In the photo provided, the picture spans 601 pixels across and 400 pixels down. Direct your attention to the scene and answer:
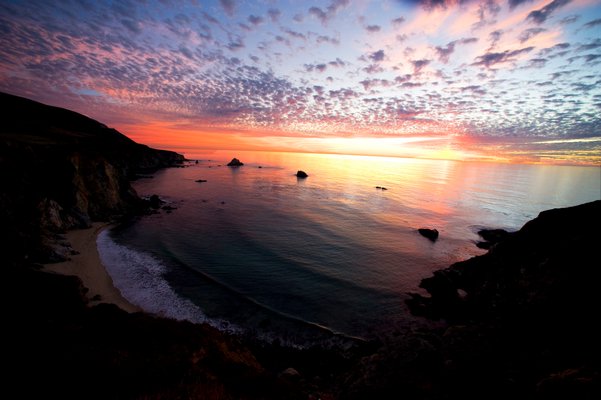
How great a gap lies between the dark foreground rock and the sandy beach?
1734 cm

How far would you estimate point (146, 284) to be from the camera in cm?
2011

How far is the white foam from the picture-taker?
1698 centimetres

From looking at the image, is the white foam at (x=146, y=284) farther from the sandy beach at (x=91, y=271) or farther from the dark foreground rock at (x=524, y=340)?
the dark foreground rock at (x=524, y=340)

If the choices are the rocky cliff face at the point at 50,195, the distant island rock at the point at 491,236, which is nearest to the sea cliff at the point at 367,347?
the rocky cliff face at the point at 50,195

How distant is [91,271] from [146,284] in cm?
524

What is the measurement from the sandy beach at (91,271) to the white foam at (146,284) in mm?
465

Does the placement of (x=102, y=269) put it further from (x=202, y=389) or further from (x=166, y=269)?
(x=202, y=389)

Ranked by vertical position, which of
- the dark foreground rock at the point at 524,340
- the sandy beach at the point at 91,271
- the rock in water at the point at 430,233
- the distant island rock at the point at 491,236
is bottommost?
the distant island rock at the point at 491,236

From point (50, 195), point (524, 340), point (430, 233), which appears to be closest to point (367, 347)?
point (524, 340)

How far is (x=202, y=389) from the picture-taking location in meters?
6.47

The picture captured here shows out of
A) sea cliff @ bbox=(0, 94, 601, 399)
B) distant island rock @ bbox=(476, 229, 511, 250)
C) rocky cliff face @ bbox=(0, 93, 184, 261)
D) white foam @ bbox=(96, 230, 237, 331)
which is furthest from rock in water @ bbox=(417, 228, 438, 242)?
rocky cliff face @ bbox=(0, 93, 184, 261)

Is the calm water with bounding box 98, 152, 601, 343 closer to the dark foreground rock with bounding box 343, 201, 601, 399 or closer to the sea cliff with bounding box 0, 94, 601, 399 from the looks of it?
the sea cliff with bounding box 0, 94, 601, 399

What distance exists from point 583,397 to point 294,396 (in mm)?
7290

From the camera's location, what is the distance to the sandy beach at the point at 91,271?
17094mm
